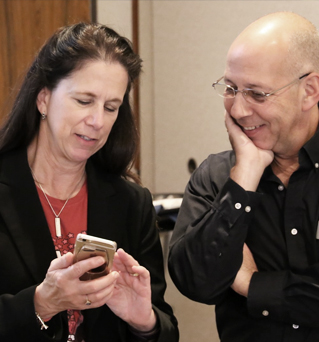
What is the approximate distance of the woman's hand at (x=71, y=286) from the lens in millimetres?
1306

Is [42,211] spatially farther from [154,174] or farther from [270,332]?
[154,174]

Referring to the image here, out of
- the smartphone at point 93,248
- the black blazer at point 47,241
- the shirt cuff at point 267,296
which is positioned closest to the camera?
the smartphone at point 93,248

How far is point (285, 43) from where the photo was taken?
1688 mm

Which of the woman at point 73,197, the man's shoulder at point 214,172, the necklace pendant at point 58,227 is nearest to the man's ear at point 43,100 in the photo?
the woman at point 73,197

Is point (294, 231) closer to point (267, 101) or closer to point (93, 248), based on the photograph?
point (267, 101)

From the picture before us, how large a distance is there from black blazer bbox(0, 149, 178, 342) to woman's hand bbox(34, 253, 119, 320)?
8cm

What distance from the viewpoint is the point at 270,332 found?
1.65 metres

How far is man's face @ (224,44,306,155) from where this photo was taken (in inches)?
65.7

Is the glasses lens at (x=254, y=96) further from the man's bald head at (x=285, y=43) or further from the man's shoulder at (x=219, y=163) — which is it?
the man's shoulder at (x=219, y=163)

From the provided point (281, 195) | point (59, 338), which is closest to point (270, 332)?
point (281, 195)


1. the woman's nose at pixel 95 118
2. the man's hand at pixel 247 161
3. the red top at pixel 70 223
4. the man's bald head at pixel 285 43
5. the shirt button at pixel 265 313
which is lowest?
the shirt button at pixel 265 313

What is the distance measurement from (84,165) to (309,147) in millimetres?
784

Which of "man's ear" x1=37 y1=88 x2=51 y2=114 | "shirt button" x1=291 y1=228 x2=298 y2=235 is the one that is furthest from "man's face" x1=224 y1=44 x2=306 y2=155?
"man's ear" x1=37 y1=88 x2=51 y2=114

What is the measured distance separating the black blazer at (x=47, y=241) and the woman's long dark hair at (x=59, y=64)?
0.28 ft
